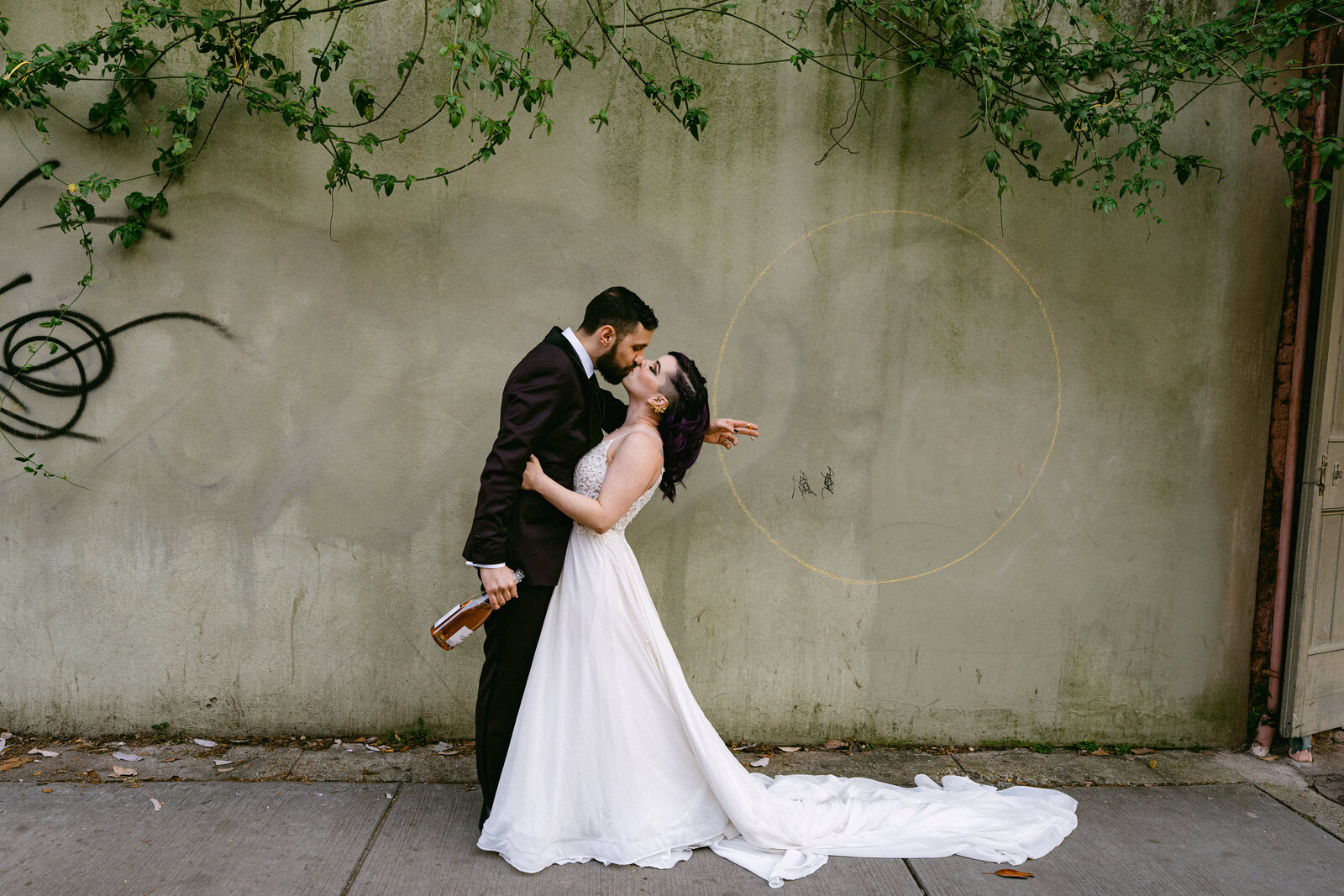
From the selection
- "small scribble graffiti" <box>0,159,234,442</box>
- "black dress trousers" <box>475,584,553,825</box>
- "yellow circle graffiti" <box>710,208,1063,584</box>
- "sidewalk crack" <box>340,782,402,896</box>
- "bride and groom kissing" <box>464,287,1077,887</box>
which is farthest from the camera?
"yellow circle graffiti" <box>710,208,1063,584</box>

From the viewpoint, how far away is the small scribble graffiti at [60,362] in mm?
3727

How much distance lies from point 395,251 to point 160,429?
1.29 metres

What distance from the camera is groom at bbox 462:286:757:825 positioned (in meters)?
2.88

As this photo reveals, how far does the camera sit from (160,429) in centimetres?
379

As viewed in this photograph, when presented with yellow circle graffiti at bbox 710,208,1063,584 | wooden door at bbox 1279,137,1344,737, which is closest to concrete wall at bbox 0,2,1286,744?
yellow circle graffiti at bbox 710,208,1063,584

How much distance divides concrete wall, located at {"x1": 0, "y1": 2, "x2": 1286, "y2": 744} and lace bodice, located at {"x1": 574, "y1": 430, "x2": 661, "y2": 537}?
869 millimetres

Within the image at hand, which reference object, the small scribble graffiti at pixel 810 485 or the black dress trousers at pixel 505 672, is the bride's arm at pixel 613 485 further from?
the small scribble graffiti at pixel 810 485

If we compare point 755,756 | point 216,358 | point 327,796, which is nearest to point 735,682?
point 755,756

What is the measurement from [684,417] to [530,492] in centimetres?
60

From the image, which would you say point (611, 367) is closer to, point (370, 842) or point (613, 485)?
point (613, 485)

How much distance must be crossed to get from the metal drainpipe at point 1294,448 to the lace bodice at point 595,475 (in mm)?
3037

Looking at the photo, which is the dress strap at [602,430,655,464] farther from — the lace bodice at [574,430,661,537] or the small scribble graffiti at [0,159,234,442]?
the small scribble graffiti at [0,159,234,442]

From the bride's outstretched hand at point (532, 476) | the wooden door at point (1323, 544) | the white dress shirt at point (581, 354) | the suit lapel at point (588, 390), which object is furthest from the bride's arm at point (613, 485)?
the wooden door at point (1323, 544)

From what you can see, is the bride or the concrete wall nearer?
the bride
